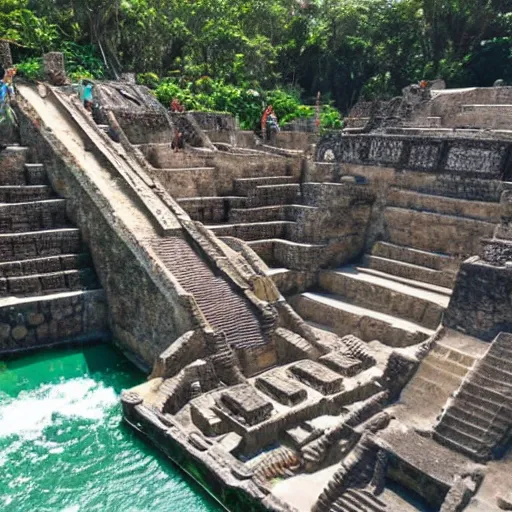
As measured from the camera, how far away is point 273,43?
45.7 metres

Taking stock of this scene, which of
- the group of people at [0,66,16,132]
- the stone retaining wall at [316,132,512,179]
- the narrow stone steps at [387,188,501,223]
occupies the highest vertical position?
the group of people at [0,66,16,132]

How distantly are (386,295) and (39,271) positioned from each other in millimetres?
10832

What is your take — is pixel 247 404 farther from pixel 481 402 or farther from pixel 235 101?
pixel 235 101

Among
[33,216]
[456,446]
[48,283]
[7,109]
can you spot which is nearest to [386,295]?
[456,446]

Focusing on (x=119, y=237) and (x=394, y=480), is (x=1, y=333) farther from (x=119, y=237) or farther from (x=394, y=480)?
(x=394, y=480)

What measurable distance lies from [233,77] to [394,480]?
106ft

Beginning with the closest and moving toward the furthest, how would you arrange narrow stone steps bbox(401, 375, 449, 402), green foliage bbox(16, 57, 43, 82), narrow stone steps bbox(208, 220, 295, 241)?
1. narrow stone steps bbox(401, 375, 449, 402)
2. narrow stone steps bbox(208, 220, 295, 241)
3. green foliage bbox(16, 57, 43, 82)

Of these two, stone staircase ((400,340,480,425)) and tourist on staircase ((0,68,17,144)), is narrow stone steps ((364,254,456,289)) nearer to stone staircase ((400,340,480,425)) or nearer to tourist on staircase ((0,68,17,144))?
stone staircase ((400,340,480,425))

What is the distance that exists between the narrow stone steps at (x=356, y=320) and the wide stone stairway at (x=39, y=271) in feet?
22.1

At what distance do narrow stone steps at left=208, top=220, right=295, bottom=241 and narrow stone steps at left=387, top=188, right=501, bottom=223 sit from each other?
3.94 metres

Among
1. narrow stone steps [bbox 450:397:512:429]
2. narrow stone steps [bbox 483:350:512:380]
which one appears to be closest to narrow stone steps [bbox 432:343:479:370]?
narrow stone steps [bbox 483:350:512:380]

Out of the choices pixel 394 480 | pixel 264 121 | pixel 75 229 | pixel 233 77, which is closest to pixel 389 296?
pixel 394 480

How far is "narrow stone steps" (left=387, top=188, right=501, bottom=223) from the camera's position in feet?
51.2

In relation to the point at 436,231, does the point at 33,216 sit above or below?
below
